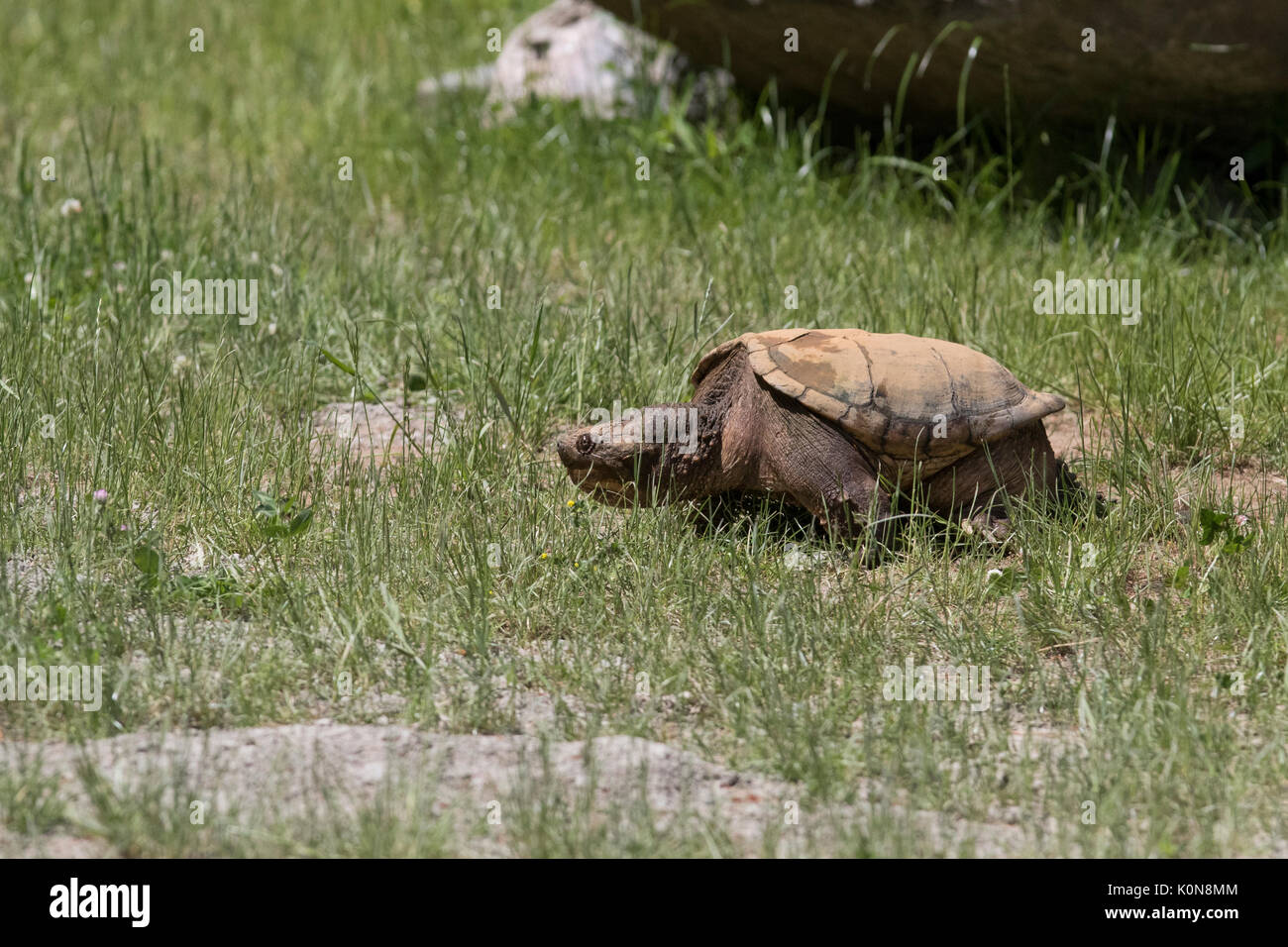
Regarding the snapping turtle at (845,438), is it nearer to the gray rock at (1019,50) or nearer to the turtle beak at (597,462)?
the turtle beak at (597,462)

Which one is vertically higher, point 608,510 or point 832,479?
point 832,479

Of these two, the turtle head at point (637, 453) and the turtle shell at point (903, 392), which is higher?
the turtle shell at point (903, 392)

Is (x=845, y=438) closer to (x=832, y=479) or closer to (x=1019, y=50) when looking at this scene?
(x=832, y=479)

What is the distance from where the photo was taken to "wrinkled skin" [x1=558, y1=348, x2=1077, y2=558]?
335 cm

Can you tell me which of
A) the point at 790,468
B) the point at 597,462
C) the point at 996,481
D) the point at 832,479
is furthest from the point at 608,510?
the point at 996,481

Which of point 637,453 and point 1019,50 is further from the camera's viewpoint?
point 1019,50

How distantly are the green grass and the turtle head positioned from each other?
3.6 inches

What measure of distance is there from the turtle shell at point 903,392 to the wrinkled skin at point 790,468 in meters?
0.07

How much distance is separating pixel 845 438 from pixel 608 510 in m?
0.68

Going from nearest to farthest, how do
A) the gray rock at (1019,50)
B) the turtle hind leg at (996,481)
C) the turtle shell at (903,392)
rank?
the turtle shell at (903,392), the turtle hind leg at (996,481), the gray rock at (1019,50)

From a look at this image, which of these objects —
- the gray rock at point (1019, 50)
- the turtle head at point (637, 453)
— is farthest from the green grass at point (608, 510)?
the gray rock at point (1019, 50)

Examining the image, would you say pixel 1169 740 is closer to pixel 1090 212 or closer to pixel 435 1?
pixel 1090 212

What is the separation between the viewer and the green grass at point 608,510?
2.55 meters

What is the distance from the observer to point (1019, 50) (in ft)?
18.0
